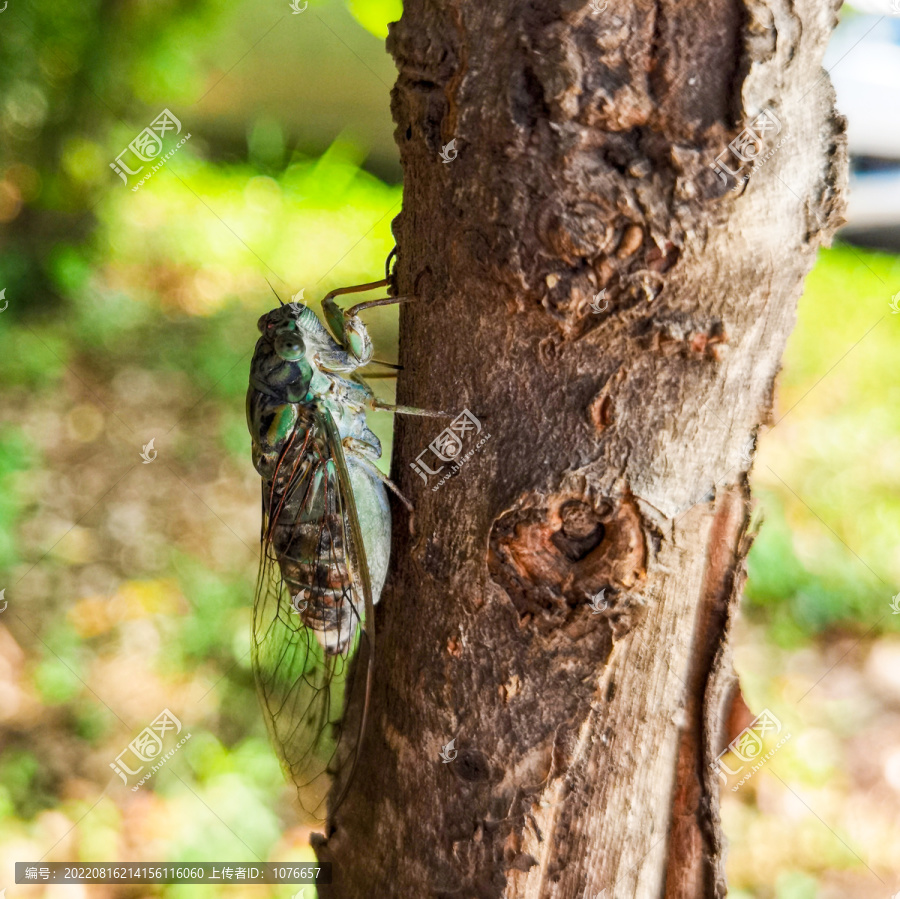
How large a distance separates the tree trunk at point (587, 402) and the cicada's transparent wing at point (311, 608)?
0.29 metres

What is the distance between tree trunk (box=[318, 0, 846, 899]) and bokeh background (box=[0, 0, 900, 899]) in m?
1.07

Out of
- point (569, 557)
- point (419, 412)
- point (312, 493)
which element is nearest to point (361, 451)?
point (312, 493)

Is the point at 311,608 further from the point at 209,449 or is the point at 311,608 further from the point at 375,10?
the point at 209,449

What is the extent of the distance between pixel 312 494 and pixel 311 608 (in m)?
0.20

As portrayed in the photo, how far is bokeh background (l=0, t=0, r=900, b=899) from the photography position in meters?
2.16

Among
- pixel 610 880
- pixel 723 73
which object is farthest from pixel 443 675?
pixel 723 73

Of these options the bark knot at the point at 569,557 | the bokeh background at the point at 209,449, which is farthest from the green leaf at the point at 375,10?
the bark knot at the point at 569,557

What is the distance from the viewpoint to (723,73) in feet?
2.06

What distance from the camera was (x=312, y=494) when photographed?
1244mm

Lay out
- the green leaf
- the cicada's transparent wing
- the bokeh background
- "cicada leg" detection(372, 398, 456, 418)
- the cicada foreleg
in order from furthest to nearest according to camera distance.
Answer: the bokeh background
the green leaf
the cicada foreleg
the cicada's transparent wing
"cicada leg" detection(372, 398, 456, 418)

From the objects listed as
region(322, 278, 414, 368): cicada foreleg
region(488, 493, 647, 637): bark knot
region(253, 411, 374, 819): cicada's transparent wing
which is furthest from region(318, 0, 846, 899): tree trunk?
region(322, 278, 414, 368): cicada foreleg

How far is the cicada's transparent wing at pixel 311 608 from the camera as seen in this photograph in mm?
1118

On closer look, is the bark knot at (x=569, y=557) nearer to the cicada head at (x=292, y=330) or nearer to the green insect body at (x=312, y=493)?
the green insect body at (x=312, y=493)

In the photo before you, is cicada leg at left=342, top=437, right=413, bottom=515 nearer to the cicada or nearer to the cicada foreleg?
the cicada
